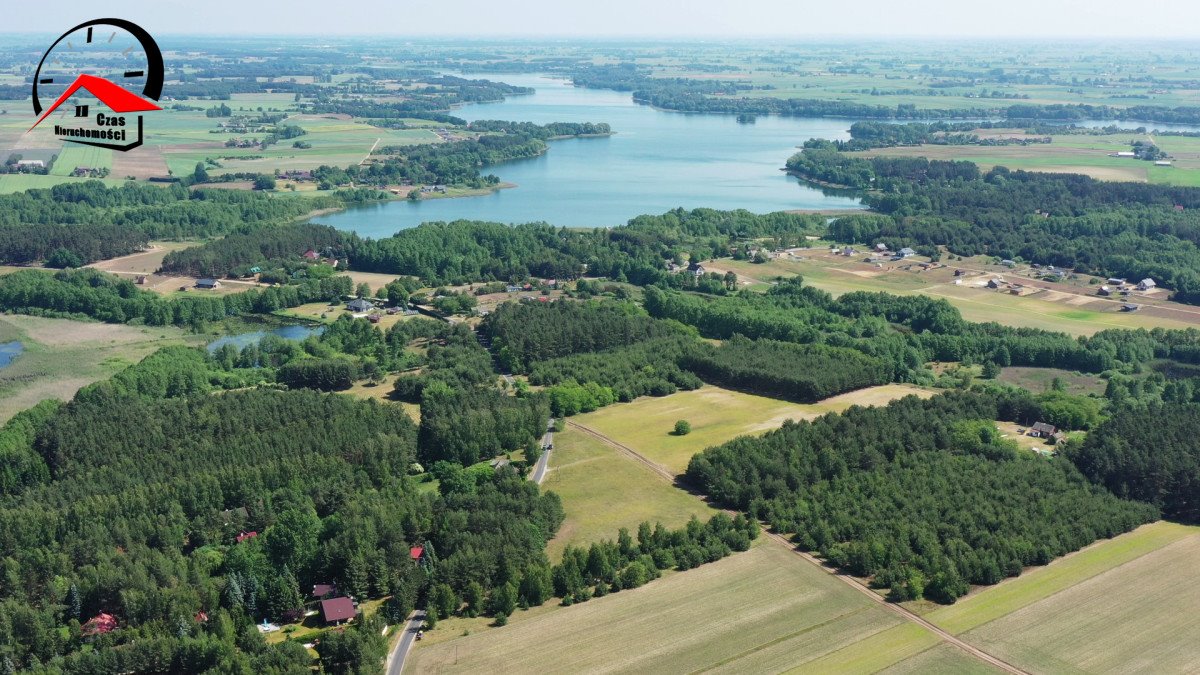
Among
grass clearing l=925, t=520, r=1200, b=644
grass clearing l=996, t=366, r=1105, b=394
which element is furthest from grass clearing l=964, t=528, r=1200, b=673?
grass clearing l=996, t=366, r=1105, b=394

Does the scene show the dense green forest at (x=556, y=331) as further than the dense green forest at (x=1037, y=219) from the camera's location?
No

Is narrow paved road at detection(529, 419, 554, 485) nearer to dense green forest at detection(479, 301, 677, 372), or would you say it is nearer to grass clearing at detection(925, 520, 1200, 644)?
dense green forest at detection(479, 301, 677, 372)

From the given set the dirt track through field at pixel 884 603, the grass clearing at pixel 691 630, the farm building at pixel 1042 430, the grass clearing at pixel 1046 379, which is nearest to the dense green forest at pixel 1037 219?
the grass clearing at pixel 1046 379

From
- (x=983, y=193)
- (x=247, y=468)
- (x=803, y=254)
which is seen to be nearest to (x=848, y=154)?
(x=983, y=193)

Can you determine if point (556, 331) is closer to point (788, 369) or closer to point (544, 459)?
point (788, 369)

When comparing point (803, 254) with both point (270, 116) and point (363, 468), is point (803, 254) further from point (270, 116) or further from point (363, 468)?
point (270, 116)

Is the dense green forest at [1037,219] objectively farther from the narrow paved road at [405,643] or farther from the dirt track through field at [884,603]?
the narrow paved road at [405,643]
